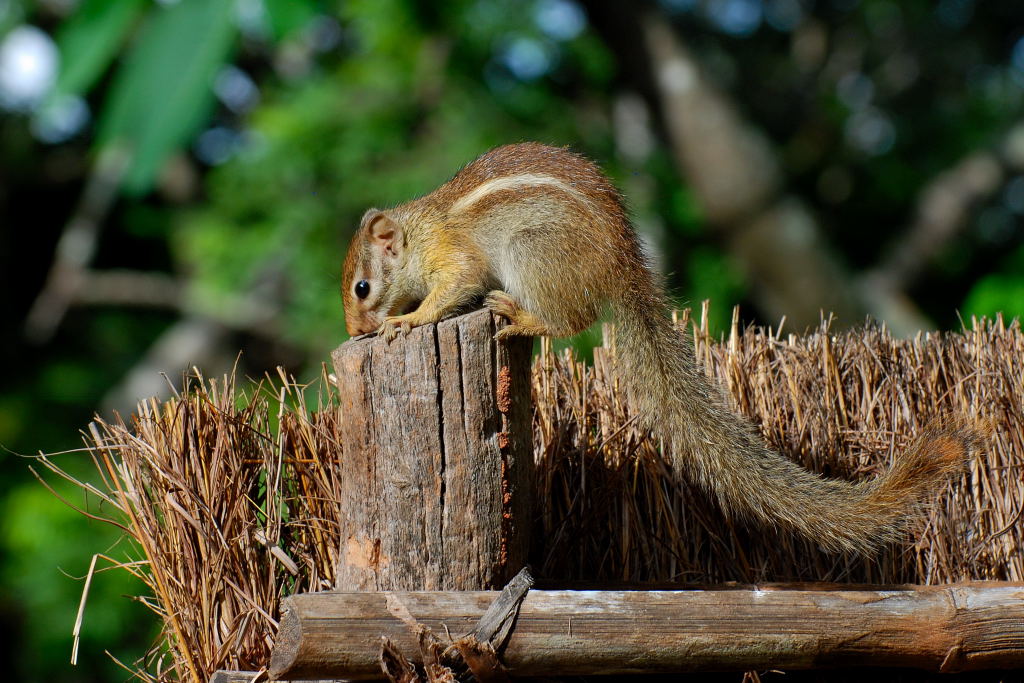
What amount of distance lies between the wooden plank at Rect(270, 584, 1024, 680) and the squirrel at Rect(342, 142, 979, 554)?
A: 21cm

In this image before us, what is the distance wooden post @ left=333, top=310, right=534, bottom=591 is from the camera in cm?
233

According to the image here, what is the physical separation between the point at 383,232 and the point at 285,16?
143 centimetres

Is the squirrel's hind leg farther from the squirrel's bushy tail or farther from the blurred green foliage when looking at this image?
the blurred green foliage

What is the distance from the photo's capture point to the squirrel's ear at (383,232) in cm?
300

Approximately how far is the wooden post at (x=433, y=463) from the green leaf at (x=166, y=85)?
0.89 meters

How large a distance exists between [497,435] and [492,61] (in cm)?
463

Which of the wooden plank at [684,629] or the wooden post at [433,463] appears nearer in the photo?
the wooden plank at [684,629]

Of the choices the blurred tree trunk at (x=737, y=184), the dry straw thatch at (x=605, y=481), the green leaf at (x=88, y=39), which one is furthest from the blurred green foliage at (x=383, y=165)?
the green leaf at (x=88, y=39)

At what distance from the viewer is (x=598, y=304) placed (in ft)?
9.07

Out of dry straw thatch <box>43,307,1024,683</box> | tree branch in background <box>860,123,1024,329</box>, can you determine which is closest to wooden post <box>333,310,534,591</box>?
dry straw thatch <box>43,307,1024,683</box>

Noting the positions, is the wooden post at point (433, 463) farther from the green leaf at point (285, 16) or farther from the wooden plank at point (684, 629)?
the green leaf at point (285, 16)

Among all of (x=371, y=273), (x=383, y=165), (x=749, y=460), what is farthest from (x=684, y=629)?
(x=383, y=165)

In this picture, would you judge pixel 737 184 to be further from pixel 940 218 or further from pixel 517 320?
pixel 517 320

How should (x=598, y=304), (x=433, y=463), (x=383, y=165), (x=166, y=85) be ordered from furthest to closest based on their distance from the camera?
(x=383, y=165) → (x=598, y=304) → (x=433, y=463) → (x=166, y=85)
